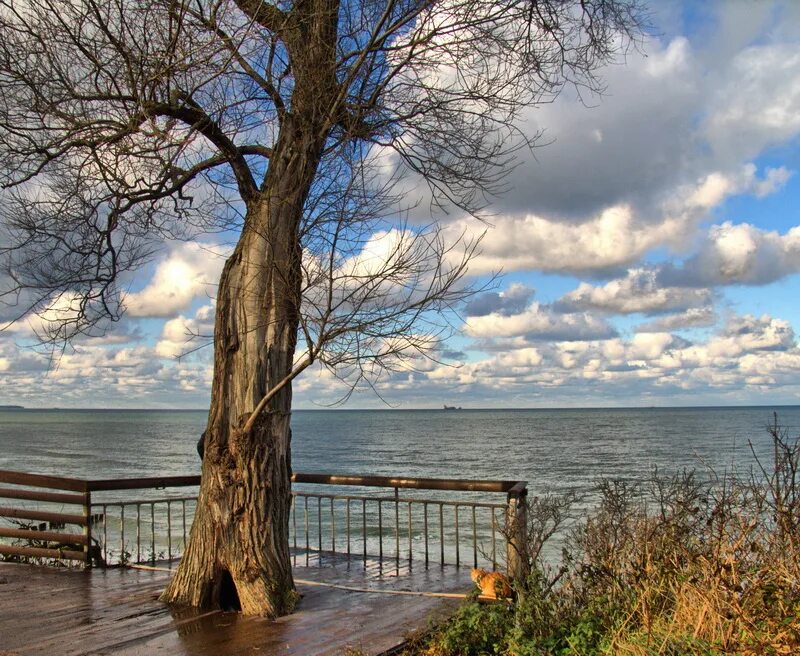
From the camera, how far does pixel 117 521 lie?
23.5 metres

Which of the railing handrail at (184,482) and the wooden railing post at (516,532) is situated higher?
the railing handrail at (184,482)

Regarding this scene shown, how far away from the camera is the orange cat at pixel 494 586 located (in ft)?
21.2

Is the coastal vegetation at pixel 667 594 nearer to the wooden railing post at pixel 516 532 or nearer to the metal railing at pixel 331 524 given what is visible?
the wooden railing post at pixel 516 532

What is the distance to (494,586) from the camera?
650 cm

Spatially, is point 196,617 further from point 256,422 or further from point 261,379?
point 261,379

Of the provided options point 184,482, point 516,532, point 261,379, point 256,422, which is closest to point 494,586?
point 516,532

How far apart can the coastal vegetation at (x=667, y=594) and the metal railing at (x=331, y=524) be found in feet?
3.59

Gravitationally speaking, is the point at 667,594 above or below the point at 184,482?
below

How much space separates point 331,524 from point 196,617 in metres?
10.7

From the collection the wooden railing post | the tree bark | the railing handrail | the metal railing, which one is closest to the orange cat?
the metal railing

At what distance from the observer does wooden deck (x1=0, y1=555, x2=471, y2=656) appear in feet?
18.6

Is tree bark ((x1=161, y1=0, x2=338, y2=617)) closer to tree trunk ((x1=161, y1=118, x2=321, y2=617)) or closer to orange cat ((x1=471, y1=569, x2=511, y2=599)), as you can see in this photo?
tree trunk ((x1=161, y1=118, x2=321, y2=617))

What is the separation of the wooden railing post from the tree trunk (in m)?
2.06

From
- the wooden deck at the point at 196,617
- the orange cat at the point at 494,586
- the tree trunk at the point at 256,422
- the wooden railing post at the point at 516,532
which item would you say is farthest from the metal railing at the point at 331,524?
the tree trunk at the point at 256,422
